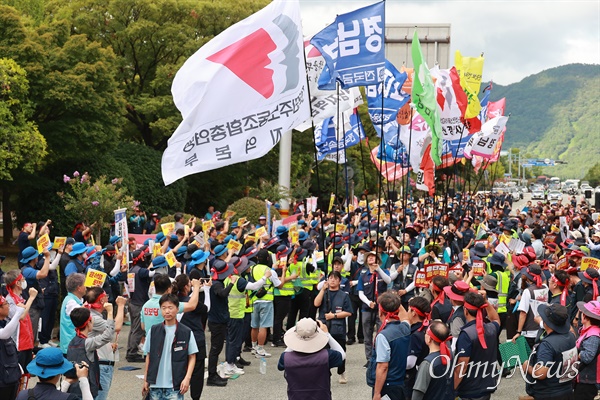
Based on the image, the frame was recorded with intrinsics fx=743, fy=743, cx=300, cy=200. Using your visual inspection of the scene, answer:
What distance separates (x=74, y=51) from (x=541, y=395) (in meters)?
24.0

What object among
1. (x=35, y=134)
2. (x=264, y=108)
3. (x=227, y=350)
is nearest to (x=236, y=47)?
(x=264, y=108)

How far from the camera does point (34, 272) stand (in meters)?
10.8

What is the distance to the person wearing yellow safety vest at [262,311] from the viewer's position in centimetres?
1154

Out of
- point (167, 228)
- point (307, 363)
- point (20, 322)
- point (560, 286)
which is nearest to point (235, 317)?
point (20, 322)

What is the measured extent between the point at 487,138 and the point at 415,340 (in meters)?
15.1

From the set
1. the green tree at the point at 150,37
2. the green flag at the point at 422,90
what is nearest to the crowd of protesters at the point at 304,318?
the green flag at the point at 422,90

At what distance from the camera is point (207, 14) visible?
3647cm

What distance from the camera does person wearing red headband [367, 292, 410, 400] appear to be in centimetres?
677

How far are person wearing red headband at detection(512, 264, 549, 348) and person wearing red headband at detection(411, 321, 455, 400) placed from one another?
3374 millimetres

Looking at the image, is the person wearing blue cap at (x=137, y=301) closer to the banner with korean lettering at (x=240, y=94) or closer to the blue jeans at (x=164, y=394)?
the banner with korean lettering at (x=240, y=94)

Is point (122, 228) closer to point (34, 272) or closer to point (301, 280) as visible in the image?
point (34, 272)

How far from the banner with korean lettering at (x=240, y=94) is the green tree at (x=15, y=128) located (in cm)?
1682

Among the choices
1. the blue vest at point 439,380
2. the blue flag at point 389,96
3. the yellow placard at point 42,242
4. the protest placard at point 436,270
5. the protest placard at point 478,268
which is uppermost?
the blue flag at point 389,96

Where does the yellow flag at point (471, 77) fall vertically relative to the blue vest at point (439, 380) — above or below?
above
